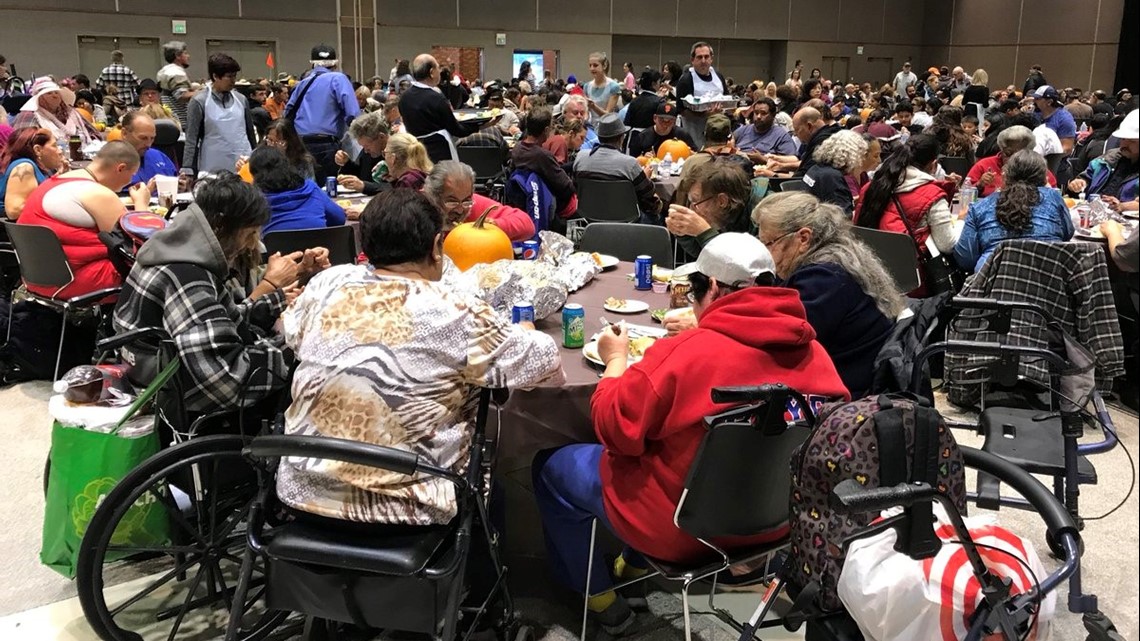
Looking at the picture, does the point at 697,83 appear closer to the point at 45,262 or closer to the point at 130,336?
the point at 45,262

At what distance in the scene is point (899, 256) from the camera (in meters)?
4.36

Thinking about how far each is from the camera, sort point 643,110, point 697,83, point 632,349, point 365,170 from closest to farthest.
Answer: point 632,349
point 365,170
point 643,110
point 697,83

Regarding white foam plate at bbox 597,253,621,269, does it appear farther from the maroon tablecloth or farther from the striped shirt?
the striped shirt

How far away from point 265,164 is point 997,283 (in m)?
3.12

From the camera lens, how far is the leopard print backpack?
5.09 ft

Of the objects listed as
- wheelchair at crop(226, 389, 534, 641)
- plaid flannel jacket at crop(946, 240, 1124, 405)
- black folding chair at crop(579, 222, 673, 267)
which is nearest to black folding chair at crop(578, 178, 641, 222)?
black folding chair at crop(579, 222, 673, 267)

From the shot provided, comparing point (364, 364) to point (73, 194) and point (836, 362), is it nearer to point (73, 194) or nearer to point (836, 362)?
point (836, 362)

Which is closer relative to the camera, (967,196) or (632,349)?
(632,349)

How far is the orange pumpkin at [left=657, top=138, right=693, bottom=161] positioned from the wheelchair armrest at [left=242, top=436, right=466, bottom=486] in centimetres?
601

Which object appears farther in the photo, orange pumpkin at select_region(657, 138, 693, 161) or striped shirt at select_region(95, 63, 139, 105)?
striped shirt at select_region(95, 63, 139, 105)

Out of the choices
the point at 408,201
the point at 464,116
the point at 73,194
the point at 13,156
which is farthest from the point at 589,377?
the point at 464,116

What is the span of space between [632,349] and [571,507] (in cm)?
49

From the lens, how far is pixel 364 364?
1.91 m

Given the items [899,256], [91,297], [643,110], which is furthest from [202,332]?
[643,110]
